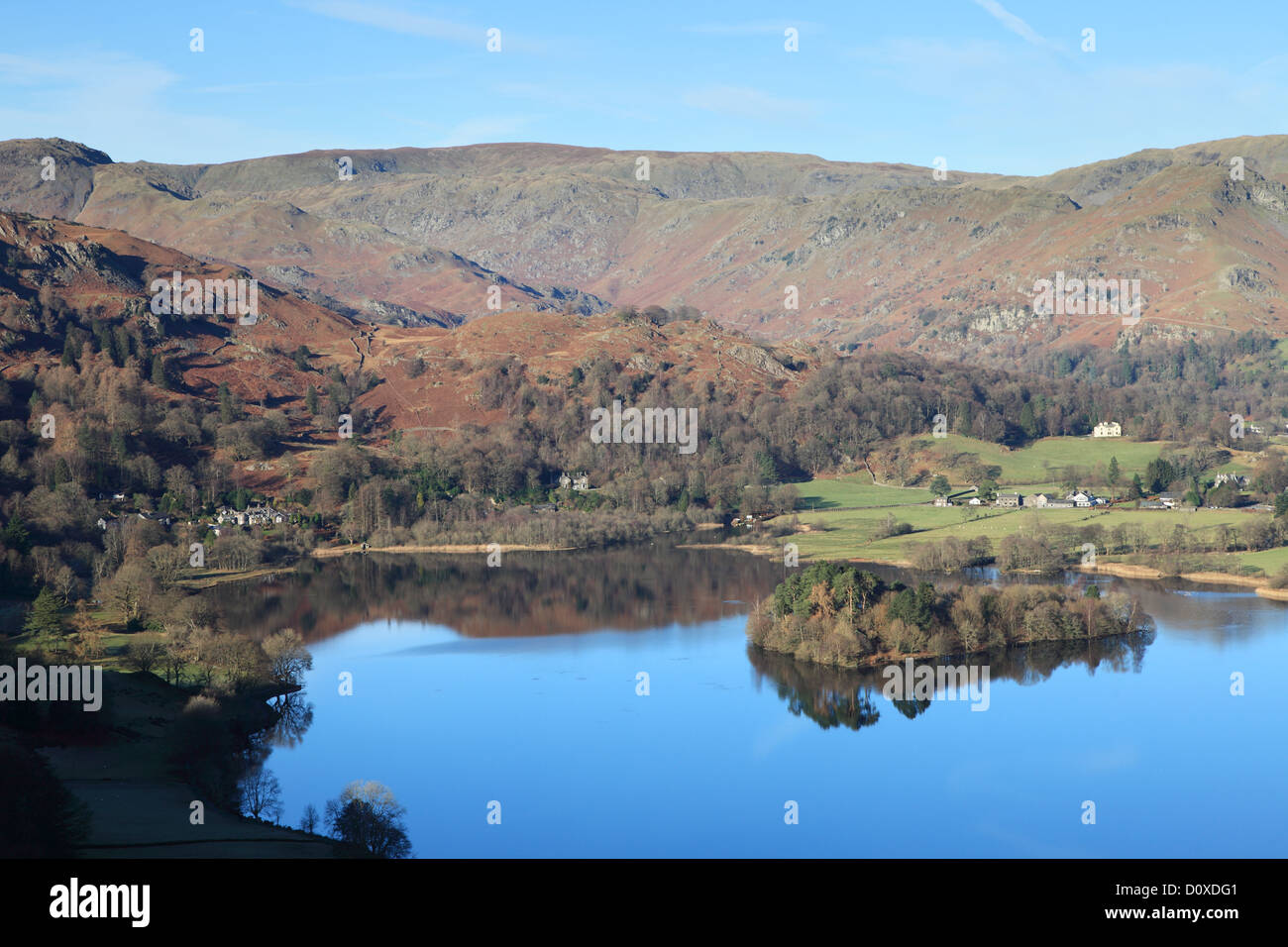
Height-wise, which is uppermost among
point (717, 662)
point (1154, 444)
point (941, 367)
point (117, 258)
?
point (117, 258)

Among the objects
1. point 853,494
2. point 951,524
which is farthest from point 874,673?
point 853,494

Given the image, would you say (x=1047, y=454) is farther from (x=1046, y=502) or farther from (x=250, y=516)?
(x=250, y=516)

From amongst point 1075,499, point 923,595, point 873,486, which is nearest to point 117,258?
point 873,486

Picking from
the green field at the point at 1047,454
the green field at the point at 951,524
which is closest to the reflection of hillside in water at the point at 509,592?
the green field at the point at 951,524

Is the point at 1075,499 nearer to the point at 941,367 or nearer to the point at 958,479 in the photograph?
the point at 958,479
